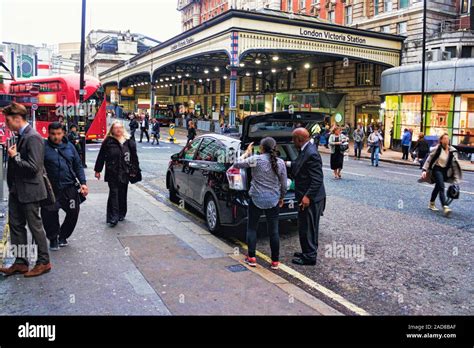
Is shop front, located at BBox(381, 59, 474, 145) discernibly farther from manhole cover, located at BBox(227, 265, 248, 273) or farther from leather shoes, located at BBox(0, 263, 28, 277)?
leather shoes, located at BBox(0, 263, 28, 277)

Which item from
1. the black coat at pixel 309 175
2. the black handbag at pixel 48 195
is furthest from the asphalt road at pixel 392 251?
the black handbag at pixel 48 195

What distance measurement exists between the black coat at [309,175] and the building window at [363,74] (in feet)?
110

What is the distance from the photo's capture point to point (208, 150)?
27.1 ft

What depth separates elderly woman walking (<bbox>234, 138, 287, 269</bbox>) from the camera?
591cm

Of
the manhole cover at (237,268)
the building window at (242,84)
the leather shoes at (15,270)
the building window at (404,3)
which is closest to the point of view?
the leather shoes at (15,270)

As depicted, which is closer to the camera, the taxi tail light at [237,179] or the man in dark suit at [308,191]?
the man in dark suit at [308,191]

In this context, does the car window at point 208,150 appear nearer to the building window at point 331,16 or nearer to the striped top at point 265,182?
the striped top at point 265,182

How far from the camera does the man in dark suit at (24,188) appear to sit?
5.08 meters

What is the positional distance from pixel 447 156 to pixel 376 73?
29.1 metres

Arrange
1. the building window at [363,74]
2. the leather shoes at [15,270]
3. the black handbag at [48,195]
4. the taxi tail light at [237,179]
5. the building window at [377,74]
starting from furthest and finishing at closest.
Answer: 1. the building window at [363,74]
2. the building window at [377,74]
3. the taxi tail light at [237,179]
4. the black handbag at [48,195]
5. the leather shoes at [15,270]

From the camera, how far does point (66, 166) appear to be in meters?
6.24

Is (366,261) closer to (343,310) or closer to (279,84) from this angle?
(343,310)

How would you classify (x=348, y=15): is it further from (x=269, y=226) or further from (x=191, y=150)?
(x=269, y=226)
